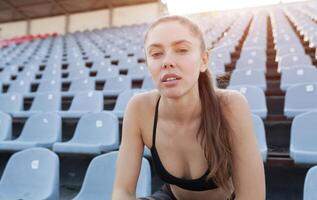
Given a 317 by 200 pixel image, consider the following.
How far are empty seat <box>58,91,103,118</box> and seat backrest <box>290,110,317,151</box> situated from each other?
5.43 feet

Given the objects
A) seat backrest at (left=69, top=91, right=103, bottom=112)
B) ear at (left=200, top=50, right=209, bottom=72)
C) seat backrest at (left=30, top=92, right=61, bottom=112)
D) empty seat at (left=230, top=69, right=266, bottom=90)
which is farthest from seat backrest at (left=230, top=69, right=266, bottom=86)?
ear at (left=200, top=50, right=209, bottom=72)

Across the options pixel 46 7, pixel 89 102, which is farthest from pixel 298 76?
pixel 46 7

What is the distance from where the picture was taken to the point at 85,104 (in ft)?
9.68

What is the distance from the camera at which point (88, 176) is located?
1.56m

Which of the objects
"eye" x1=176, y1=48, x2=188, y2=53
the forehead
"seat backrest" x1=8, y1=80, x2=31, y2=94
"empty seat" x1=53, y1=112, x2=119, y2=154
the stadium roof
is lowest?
"empty seat" x1=53, y1=112, x2=119, y2=154

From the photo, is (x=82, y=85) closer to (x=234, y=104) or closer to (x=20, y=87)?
(x=20, y=87)

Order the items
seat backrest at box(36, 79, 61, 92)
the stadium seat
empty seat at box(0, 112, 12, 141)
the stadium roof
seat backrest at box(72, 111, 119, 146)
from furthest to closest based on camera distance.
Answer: the stadium roof
seat backrest at box(36, 79, 61, 92)
the stadium seat
empty seat at box(0, 112, 12, 141)
seat backrest at box(72, 111, 119, 146)

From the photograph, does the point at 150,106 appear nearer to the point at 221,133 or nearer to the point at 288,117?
the point at 221,133

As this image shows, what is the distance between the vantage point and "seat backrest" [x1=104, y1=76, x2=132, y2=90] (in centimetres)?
344

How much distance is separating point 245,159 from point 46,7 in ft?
43.8

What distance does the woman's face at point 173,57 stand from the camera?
95 centimetres

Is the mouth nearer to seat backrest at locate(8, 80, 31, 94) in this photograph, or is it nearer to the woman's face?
the woman's face

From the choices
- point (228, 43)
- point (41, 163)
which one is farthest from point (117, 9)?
point (41, 163)

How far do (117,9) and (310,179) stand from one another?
12408 millimetres
